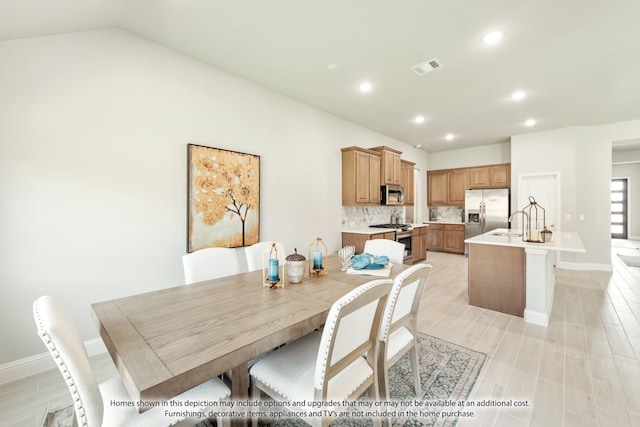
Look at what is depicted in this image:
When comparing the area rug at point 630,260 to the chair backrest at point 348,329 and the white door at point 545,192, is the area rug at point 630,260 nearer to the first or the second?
the white door at point 545,192

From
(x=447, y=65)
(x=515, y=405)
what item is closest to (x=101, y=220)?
(x=515, y=405)

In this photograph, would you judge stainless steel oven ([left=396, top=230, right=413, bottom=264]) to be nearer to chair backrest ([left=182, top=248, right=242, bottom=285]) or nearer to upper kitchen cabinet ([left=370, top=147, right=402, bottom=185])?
upper kitchen cabinet ([left=370, top=147, right=402, bottom=185])

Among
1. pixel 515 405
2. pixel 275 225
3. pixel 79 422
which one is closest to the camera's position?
pixel 79 422

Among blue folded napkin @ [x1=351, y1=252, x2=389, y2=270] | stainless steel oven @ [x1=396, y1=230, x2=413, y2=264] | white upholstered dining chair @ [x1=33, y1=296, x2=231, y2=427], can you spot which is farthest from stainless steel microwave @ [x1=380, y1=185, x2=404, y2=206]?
white upholstered dining chair @ [x1=33, y1=296, x2=231, y2=427]

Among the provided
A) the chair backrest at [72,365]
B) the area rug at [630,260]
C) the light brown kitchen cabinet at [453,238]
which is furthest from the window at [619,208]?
the chair backrest at [72,365]

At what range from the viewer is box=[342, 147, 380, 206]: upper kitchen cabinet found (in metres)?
4.76

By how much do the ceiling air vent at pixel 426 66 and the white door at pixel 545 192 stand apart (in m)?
4.43

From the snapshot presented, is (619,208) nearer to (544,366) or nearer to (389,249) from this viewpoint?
(544,366)

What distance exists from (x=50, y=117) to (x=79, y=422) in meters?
2.38

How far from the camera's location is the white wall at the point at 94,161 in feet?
6.65

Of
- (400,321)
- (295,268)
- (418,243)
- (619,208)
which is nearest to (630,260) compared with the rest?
(418,243)

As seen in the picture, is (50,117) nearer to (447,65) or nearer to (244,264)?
(244,264)

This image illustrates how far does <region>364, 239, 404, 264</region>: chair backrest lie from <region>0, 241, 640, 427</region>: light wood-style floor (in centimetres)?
97

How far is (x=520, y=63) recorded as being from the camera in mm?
3035
